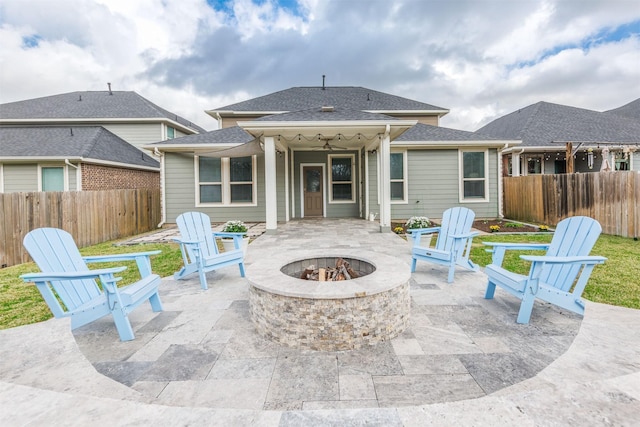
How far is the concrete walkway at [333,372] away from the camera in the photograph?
1.58m

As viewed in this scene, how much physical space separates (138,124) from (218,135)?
9.30 meters

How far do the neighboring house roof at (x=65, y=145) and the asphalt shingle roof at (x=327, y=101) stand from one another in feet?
15.6

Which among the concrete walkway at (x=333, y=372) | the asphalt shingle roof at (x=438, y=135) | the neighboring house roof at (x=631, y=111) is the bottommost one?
the concrete walkway at (x=333, y=372)

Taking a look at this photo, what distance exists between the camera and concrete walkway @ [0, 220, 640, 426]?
5.18ft

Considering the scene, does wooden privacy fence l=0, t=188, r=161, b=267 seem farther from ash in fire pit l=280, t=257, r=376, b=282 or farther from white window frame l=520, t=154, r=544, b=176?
white window frame l=520, t=154, r=544, b=176

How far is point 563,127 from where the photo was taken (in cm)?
1575

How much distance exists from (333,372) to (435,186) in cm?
1014

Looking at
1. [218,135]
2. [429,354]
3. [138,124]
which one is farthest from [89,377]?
→ [138,124]

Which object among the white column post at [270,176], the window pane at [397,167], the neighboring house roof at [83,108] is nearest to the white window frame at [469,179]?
the window pane at [397,167]

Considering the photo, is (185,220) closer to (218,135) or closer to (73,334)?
(73,334)

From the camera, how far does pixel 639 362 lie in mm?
2213

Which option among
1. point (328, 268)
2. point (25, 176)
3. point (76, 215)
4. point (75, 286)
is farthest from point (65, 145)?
point (328, 268)

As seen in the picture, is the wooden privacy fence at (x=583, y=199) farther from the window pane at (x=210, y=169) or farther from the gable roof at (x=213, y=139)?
the window pane at (x=210, y=169)

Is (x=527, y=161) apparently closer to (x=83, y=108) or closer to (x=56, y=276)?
(x=56, y=276)
